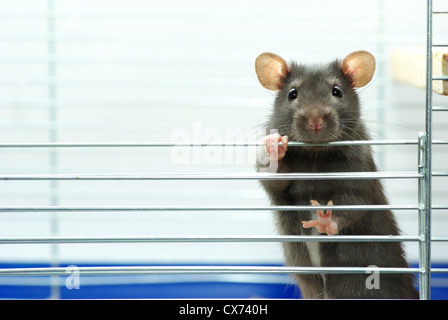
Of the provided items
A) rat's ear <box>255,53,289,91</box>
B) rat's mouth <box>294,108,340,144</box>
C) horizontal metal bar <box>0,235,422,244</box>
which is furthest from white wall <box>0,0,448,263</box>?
horizontal metal bar <box>0,235,422,244</box>

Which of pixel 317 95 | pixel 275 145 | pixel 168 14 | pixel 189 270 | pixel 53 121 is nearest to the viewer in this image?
pixel 189 270

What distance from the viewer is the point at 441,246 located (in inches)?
99.5

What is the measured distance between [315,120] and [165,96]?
117cm

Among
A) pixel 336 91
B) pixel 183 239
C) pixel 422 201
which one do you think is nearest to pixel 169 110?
pixel 336 91

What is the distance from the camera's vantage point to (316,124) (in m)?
1.28

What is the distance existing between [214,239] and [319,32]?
4.13 ft

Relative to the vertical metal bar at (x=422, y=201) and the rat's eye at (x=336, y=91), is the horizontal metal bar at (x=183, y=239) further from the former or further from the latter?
the rat's eye at (x=336, y=91)

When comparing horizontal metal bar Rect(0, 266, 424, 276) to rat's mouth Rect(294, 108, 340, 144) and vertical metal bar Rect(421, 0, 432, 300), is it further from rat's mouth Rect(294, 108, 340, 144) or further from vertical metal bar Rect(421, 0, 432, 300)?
rat's mouth Rect(294, 108, 340, 144)

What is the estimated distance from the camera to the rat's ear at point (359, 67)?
1397mm

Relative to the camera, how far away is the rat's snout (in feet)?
4.19

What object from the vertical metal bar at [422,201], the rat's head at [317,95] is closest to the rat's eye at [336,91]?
the rat's head at [317,95]

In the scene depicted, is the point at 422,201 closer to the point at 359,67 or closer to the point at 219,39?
the point at 359,67

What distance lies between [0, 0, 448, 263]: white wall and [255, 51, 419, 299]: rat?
1.69 feet
